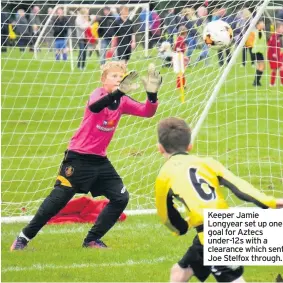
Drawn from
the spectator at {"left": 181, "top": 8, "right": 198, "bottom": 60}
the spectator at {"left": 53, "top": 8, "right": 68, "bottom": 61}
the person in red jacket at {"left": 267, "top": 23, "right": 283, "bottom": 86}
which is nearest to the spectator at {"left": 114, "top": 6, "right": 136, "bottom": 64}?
the spectator at {"left": 181, "top": 8, "right": 198, "bottom": 60}

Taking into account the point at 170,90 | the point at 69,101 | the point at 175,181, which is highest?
the point at 175,181

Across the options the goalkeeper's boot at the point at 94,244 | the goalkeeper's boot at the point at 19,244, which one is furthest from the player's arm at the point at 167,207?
the goalkeeper's boot at the point at 19,244

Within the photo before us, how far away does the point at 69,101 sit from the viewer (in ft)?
57.0

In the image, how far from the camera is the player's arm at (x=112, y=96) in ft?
24.1

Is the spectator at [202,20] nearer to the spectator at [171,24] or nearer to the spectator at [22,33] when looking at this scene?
the spectator at [171,24]

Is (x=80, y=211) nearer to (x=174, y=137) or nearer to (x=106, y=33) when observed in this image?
(x=174, y=137)

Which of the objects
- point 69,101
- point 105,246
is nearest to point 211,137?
point 69,101

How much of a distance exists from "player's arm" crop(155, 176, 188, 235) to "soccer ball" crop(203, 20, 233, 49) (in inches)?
151

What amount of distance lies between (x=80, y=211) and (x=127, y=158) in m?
2.65

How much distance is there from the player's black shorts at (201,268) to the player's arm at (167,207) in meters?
0.13

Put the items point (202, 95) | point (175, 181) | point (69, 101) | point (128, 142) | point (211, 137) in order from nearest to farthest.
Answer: point (175, 181), point (202, 95), point (128, 142), point (211, 137), point (69, 101)

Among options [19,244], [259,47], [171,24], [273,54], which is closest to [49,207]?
[19,244]

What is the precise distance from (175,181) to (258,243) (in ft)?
2.33

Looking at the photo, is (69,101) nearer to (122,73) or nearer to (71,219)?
(71,219)
